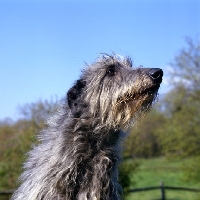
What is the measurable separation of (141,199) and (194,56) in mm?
6763

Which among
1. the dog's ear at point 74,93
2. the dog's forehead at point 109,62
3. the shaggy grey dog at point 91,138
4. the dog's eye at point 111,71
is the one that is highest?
Answer: the dog's forehead at point 109,62

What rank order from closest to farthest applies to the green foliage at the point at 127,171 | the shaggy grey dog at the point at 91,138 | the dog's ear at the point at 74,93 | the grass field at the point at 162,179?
the shaggy grey dog at the point at 91,138 → the dog's ear at the point at 74,93 → the green foliage at the point at 127,171 → the grass field at the point at 162,179

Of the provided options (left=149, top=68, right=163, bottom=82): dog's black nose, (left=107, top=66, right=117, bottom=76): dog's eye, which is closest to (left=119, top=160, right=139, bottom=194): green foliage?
(left=107, top=66, right=117, bottom=76): dog's eye

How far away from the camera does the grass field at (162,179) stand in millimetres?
23072

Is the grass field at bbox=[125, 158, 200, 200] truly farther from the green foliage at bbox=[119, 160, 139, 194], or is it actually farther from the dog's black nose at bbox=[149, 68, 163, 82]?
the dog's black nose at bbox=[149, 68, 163, 82]

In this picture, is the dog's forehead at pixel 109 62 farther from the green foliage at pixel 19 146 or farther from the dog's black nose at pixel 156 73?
the green foliage at pixel 19 146

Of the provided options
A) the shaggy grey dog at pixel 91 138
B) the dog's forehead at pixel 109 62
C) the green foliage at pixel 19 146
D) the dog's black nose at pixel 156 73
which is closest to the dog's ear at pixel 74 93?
the shaggy grey dog at pixel 91 138

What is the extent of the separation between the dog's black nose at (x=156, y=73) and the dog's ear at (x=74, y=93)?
0.79 metres

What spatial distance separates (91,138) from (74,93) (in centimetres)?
55

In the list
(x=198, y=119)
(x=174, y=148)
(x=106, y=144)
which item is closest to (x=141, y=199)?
(x=174, y=148)

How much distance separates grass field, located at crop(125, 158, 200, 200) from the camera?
23072mm

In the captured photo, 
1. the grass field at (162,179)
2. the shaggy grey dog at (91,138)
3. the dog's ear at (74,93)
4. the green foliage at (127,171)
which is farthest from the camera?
the grass field at (162,179)

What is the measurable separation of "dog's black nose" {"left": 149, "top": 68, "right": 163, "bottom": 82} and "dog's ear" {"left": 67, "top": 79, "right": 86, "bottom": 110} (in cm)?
79

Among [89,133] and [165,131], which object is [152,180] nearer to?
[165,131]
